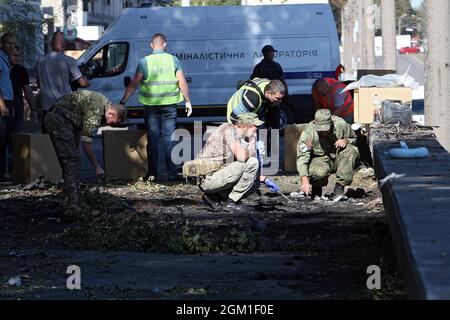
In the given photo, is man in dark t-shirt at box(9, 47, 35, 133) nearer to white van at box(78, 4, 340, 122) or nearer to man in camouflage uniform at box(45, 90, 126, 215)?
man in camouflage uniform at box(45, 90, 126, 215)

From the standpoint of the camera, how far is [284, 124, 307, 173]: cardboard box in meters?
17.5

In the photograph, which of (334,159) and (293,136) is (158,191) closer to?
(334,159)

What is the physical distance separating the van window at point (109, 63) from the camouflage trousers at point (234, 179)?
12744mm

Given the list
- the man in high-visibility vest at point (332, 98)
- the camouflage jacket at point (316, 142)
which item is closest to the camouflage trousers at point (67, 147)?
the camouflage jacket at point (316, 142)

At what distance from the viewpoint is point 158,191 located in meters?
14.6

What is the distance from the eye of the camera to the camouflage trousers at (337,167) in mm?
13312

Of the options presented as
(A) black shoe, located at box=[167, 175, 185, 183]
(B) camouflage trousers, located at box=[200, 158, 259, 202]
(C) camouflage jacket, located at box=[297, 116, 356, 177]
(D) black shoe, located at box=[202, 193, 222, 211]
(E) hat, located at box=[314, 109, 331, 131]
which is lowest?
(A) black shoe, located at box=[167, 175, 185, 183]

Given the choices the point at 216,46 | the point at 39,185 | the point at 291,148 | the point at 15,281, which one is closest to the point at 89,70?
the point at 216,46

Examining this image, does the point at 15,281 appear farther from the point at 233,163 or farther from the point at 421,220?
the point at 233,163

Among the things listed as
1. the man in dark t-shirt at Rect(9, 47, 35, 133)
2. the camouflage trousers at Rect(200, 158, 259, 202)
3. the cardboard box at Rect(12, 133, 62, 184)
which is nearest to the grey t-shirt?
the cardboard box at Rect(12, 133, 62, 184)

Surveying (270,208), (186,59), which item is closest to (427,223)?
(270,208)

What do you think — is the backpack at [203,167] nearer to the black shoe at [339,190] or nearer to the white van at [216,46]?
the black shoe at [339,190]

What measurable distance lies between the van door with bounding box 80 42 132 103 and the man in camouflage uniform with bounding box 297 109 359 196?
12231 mm

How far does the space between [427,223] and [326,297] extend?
3.76 ft
